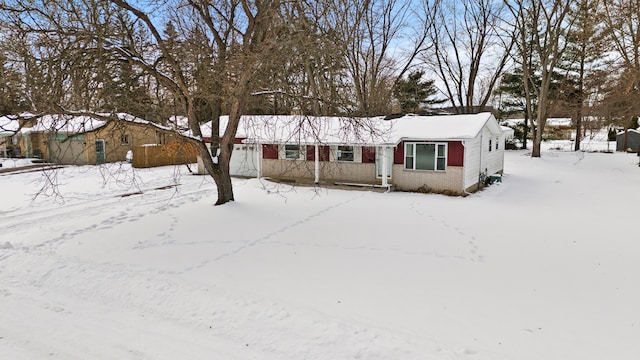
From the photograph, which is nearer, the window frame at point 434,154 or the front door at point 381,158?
the window frame at point 434,154

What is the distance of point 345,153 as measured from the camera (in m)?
16.4

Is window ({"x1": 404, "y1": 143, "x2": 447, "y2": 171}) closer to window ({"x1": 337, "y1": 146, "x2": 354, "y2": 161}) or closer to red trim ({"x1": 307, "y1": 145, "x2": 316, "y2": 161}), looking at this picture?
window ({"x1": 337, "y1": 146, "x2": 354, "y2": 161})

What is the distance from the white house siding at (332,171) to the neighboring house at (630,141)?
2527cm

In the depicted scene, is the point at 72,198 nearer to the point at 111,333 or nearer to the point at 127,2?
the point at 127,2

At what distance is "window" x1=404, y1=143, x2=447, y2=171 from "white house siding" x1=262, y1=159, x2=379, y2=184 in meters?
1.51

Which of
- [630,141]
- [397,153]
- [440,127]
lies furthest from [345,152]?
[630,141]

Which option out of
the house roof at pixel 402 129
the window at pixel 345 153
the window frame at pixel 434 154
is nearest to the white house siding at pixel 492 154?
the house roof at pixel 402 129

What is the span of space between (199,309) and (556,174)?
65.0 feet

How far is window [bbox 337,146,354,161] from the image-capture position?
16323mm

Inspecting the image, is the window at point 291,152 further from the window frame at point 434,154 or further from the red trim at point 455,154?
the red trim at point 455,154

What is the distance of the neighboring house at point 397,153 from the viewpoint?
14.3m

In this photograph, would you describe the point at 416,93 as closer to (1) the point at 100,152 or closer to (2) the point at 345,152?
(2) the point at 345,152

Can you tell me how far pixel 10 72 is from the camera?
25.4ft

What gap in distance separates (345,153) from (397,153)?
2255 millimetres
